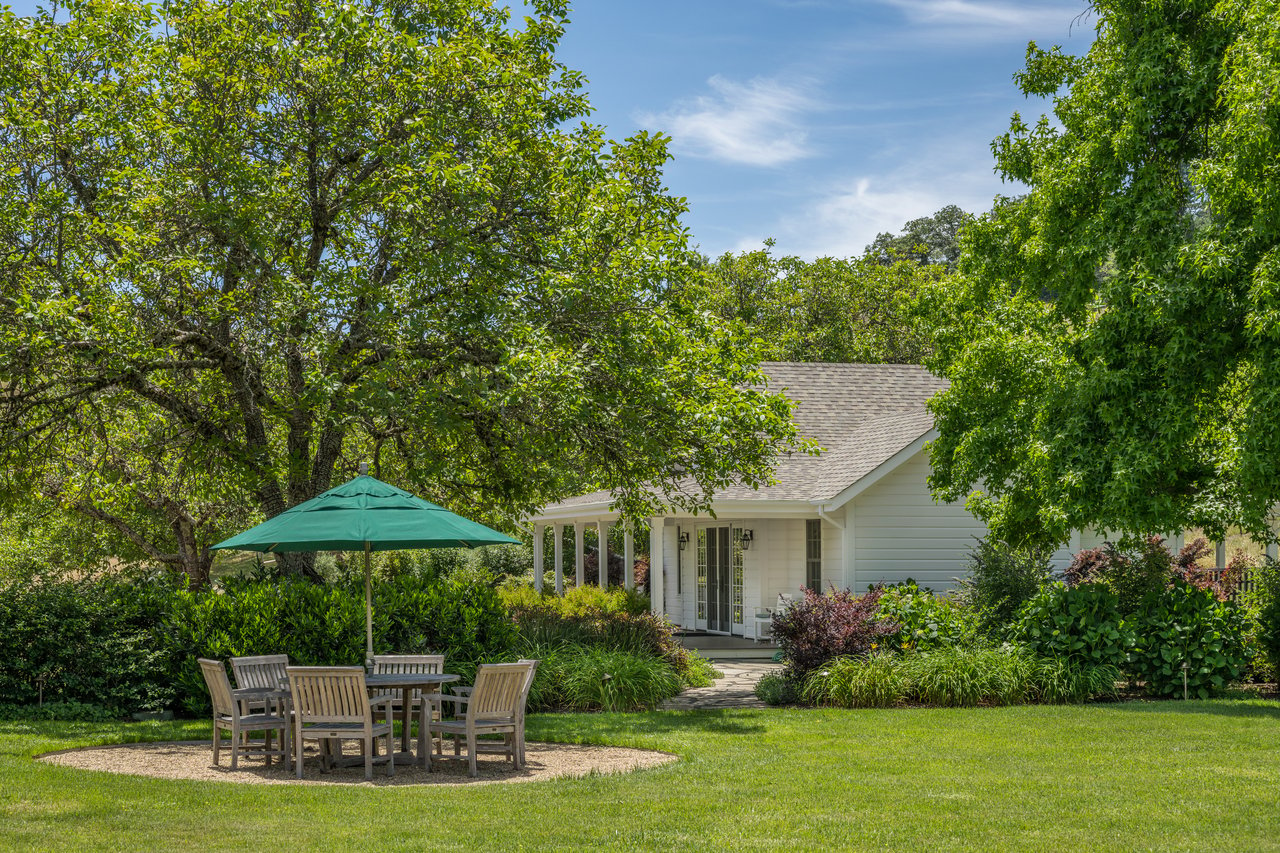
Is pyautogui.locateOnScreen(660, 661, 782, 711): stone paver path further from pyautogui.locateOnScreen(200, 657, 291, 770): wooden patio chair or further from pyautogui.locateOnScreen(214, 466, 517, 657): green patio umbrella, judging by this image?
pyautogui.locateOnScreen(200, 657, 291, 770): wooden patio chair

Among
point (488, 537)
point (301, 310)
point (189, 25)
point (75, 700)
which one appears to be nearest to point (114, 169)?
point (189, 25)

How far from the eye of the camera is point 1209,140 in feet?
46.6

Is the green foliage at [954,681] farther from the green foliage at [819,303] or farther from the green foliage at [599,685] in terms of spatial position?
the green foliage at [819,303]

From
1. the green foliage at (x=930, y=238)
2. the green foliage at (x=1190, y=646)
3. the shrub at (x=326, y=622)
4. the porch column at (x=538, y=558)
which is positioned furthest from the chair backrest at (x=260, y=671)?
the green foliage at (x=930, y=238)

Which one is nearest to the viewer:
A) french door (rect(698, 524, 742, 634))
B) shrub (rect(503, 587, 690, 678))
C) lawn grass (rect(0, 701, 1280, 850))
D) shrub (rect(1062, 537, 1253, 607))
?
lawn grass (rect(0, 701, 1280, 850))

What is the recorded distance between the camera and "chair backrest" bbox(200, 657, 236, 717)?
1104 centimetres

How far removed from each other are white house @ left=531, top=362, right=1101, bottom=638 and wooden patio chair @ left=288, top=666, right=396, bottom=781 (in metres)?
11.6

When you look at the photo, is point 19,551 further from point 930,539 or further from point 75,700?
point 930,539

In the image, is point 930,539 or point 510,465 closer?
point 510,465

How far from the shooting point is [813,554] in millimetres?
23453

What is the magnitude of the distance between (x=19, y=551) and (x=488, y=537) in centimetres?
2035

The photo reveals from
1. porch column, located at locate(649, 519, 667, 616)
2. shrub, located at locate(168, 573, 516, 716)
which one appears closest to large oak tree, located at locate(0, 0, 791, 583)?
shrub, located at locate(168, 573, 516, 716)

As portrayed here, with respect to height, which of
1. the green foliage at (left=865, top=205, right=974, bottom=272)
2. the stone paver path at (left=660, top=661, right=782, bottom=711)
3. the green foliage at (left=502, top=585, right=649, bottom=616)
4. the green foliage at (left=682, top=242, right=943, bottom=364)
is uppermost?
the green foliage at (left=865, top=205, right=974, bottom=272)

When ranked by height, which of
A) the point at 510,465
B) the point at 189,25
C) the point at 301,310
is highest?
the point at 189,25
